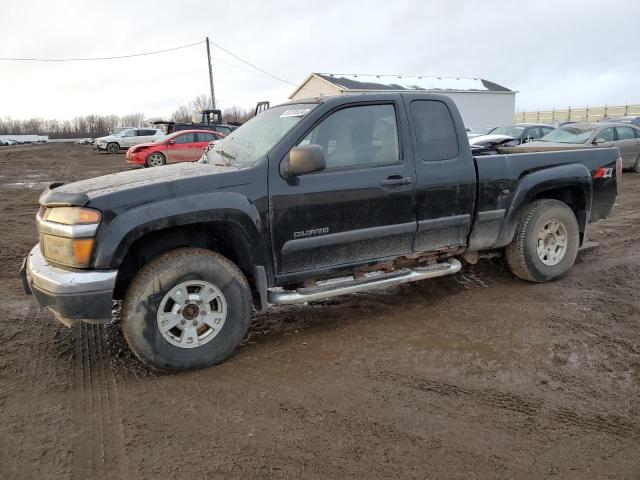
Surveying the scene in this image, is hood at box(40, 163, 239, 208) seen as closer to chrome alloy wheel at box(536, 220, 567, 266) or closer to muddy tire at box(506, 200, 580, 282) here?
muddy tire at box(506, 200, 580, 282)

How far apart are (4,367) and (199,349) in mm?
1442

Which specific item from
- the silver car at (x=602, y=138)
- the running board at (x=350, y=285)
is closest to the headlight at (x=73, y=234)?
the running board at (x=350, y=285)

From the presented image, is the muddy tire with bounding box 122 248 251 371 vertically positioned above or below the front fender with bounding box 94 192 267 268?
below

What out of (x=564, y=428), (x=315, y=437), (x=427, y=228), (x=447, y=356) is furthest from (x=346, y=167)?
(x=564, y=428)

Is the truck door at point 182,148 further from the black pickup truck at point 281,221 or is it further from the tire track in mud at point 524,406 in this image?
the tire track in mud at point 524,406

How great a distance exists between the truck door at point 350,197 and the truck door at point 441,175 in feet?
0.39

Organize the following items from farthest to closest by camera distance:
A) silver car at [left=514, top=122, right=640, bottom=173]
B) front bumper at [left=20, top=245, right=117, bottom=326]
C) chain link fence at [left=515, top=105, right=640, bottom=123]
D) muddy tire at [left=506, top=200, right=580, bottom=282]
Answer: chain link fence at [left=515, top=105, right=640, bottom=123]
silver car at [left=514, top=122, right=640, bottom=173]
muddy tire at [left=506, top=200, right=580, bottom=282]
front bumper at [left=20, top=245, right=117, bottom=326]

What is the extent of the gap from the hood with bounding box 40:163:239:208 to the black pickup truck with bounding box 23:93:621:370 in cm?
1

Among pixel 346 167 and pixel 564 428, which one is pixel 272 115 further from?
pixel 564 428

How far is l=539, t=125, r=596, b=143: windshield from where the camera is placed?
12.9 meters

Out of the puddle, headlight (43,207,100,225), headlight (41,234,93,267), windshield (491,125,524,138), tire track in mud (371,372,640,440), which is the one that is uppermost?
windshield (491,125,524,138)

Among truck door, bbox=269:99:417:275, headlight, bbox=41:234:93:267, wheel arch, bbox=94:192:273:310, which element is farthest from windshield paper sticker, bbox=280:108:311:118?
headlight, bbox=41:234:93:267

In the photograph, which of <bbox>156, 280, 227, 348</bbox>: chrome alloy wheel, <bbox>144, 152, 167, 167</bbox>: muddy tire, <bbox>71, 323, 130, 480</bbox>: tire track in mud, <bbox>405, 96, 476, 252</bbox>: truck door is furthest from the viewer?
<bbox>144, 152, 167, 167</bbox>: muddy tire

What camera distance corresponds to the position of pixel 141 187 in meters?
3.32
